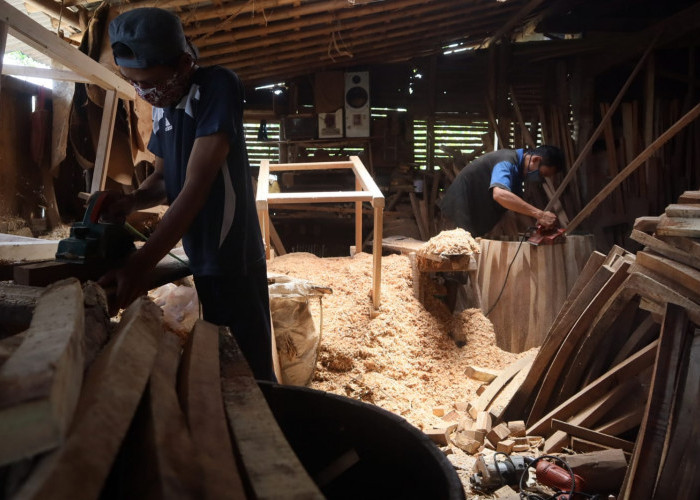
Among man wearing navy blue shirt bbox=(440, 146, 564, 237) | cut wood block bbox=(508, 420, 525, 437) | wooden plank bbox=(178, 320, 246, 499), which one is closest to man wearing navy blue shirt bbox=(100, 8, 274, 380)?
wooden plank bbox=(178, 320, 246, 499)

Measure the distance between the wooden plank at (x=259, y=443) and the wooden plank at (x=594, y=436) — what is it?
2595 millimetres

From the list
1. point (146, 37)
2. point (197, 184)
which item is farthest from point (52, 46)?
point (197, 184)

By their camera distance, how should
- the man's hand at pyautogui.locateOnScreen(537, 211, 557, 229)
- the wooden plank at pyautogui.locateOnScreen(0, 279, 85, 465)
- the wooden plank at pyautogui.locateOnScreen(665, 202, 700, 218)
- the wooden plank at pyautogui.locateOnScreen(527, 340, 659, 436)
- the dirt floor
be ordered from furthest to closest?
the man's hand at pyautogui.locateOnScreen(537, 211, 557, 229)
the dirt floor
the wooden plank at pyautogui.locateOnScreen(527, 340, 659, 436)
the wooden plank at pyautogui.locateOnScreen(665, 202, 700, 218)
the wooden plank at pyautogui.locateOnScreen(0, 279, 85, 465)

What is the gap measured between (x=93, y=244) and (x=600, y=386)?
9.55ft

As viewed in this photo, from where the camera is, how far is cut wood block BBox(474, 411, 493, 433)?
10.7 ft

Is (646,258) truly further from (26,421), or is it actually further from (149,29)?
(26,421)

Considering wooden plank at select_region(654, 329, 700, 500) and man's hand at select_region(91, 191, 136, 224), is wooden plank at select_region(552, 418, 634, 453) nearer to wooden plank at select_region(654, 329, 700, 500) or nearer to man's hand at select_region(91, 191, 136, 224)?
wooden plank at select_region(654, 329, 700, 500)

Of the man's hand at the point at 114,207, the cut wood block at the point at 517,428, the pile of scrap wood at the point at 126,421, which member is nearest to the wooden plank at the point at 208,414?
the pile of scrap wood at the point at 126,421

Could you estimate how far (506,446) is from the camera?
3070 millimetres

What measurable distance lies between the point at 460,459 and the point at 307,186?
797 centimetres

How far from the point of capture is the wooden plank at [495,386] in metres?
3.54

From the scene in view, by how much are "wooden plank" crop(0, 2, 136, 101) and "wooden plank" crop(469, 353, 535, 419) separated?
11.1 feet

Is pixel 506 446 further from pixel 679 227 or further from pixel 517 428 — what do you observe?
pixel 679 227

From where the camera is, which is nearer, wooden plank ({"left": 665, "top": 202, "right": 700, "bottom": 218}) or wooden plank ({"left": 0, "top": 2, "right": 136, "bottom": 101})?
wooden plank ({"left": 0, "top": 2, "right": 136, "bottom": 101})
